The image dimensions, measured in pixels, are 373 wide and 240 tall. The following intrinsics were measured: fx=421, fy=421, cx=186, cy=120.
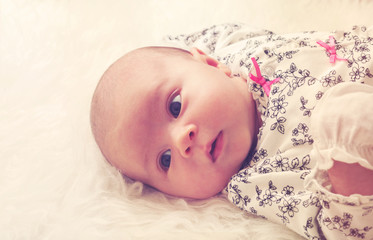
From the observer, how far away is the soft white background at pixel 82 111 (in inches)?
33.2

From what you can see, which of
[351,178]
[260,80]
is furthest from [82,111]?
[351,178]

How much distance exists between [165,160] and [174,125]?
0.29 feet

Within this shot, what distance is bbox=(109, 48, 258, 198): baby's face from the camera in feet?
2.81

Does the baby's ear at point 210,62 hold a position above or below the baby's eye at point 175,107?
above

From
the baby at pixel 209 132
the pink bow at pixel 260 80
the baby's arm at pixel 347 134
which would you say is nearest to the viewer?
the baby's arm at pixel 347 134

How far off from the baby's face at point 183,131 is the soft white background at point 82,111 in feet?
0.18

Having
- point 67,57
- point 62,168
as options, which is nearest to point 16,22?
point 67,57

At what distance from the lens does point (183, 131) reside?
2.74 ft

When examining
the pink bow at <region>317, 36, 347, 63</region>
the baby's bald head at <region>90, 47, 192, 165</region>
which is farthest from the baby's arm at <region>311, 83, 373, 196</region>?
the baby's bald head at <region>90, 47, 192, 165</region>

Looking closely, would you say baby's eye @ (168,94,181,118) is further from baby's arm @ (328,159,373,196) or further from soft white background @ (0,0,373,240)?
baby's arm @ (328,159,373,196)

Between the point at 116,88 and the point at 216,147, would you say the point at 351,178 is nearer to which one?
the point at 216,147

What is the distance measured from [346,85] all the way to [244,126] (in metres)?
0.34

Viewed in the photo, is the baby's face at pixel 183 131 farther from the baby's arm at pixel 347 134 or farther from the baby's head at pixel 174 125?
the baby's arm at pixel 347 134

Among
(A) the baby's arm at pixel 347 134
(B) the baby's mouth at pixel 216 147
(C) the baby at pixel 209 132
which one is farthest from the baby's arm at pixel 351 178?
(B) the baby's mouth at pixel 216 147
